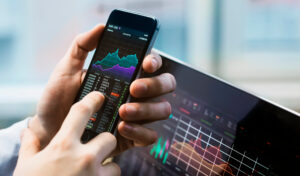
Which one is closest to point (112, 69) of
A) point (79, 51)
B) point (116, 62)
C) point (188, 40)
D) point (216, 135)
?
point (116, 62)

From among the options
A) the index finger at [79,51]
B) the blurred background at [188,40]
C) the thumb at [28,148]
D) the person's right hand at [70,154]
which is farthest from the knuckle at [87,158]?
the blurred background at [188,40]

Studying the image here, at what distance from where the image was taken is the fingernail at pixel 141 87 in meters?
0.53

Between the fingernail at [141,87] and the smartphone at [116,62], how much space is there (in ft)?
0.08

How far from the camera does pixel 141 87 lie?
53cm

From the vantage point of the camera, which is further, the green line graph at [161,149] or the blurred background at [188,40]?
the blurred background at [188,40]

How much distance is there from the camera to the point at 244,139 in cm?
45

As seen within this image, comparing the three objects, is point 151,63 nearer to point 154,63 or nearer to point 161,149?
point 154,63

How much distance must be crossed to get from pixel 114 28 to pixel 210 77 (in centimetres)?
21

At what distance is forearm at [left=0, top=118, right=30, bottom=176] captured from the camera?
0.63m

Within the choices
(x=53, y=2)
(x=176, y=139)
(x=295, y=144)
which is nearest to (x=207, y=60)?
(x=53, y=2)

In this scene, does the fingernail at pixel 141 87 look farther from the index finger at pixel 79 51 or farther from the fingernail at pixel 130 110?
the index finger at pixel 79 51

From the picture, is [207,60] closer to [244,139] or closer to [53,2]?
[53,2]

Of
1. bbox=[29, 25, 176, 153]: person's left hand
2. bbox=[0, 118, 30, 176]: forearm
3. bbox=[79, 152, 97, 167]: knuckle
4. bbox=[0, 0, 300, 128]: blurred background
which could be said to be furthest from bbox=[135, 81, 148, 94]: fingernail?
bbox=[0, 0, 300, 128]: blurred background

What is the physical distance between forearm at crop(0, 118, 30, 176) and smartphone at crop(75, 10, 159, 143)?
0.69 ft
